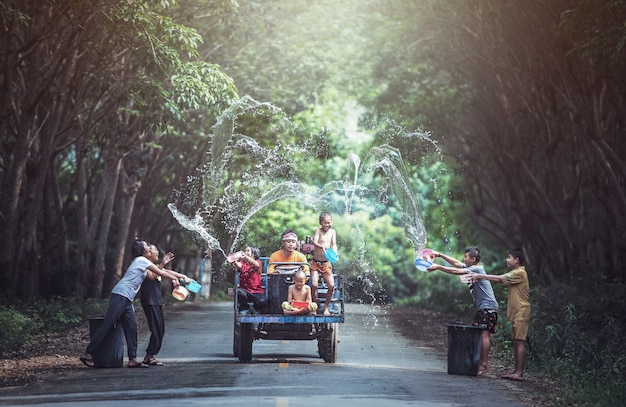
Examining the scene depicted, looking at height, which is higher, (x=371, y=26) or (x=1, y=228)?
(x=371, y=26)

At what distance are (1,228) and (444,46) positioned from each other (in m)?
14.0

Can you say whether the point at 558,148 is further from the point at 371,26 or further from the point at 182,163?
the point at 182,163

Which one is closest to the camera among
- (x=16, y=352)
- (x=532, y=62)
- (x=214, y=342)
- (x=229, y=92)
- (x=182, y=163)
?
(x=16, y=352)

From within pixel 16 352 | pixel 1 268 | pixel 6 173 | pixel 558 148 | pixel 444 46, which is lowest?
pixel 16 352

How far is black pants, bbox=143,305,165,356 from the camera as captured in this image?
18.0 metres

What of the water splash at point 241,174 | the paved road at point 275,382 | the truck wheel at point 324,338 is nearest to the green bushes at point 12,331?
the paved road at point 275,382

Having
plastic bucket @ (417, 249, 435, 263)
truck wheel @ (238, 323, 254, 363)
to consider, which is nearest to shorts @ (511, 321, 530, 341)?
plastic bucket @ (417, 249, 435, 263)

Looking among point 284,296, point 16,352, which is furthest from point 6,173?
point 284,296

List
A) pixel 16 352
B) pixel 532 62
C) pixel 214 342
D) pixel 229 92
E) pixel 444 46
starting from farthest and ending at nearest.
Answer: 1. pixel 444 46
2. pixel 532 62
3. pixel 229 92
4. pixel 214 342
5. pixel 16 352

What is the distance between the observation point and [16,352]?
20.1 metres

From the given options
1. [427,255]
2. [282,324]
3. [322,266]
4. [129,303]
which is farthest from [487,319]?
[129,303]

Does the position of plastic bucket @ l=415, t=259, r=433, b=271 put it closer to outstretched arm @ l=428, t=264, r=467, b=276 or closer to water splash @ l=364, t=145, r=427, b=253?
outstretched arm @ l=428, t=264, r=467, b=276

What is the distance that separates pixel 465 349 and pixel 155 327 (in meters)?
4.63

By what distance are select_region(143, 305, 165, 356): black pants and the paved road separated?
414 millimetres
